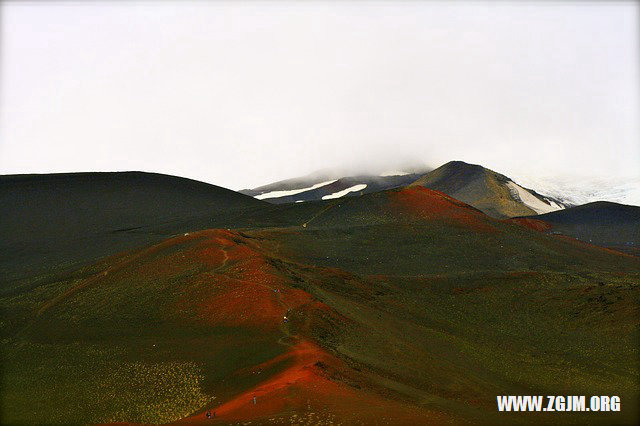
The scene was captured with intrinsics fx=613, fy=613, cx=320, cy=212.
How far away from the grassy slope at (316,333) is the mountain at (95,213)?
25.4 meters

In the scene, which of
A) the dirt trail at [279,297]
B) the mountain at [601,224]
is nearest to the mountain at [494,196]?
the mountain at [601,224]

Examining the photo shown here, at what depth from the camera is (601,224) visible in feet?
482

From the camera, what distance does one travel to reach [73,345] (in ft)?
169

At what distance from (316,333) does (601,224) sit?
12226 cm

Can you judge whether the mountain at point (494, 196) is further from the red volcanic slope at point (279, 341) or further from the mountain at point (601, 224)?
the red volcanic slope at point (279, 341)

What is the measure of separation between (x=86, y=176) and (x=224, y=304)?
399 ft

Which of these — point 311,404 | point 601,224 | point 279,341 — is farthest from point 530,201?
point 311,404

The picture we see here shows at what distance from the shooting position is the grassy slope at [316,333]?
36.4 m

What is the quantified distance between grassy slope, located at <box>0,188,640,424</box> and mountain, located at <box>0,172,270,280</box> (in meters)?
25.4

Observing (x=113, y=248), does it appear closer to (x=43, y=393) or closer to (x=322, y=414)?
(x=43, y=393)

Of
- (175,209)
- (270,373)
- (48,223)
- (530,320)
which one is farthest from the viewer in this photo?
(175,209)

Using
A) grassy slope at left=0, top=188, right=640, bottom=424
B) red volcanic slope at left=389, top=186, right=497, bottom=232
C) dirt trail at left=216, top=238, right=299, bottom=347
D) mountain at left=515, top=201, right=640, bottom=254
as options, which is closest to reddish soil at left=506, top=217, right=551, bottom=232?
mountain at left=515, top=201, right=640, bottom=254

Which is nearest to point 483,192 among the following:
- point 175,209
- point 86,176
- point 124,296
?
point 175,209

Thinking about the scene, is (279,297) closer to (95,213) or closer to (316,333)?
(316,333)
